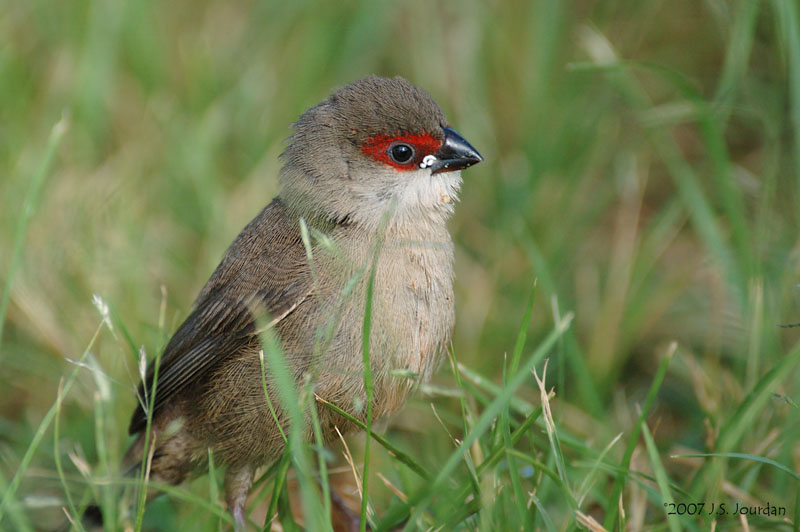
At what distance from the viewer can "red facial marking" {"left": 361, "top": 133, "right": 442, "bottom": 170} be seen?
3541mm

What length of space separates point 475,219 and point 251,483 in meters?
2.53

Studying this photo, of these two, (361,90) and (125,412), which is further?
(125,412)

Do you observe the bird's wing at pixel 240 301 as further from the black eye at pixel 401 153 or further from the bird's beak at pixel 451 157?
the bird's beak at pixel 451 157

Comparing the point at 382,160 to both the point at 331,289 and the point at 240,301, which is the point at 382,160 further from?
the point at 240,301

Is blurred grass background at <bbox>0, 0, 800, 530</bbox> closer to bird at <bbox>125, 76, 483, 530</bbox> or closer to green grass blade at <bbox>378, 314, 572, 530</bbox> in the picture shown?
green grass blade at <bbox>378, 314, 572, 530</bbox>

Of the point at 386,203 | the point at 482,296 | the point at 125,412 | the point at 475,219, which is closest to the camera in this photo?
the point at 386,203

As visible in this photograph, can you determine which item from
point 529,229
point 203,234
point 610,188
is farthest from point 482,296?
point 203,234

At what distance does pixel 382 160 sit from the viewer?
3547 mm

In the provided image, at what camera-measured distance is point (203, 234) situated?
532 centimetres

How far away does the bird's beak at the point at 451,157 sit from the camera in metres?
3.56

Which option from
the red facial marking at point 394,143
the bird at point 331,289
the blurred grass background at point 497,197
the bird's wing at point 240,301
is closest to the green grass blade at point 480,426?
the blurred grass background at point 497,197

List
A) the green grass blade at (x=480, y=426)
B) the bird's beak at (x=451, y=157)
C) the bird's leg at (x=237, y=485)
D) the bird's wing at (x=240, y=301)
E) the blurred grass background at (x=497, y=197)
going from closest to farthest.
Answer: the green grass blade at (x=480, y=426), the bird's wing at (x=240, y=301), the bird's beak at (x=451, y=157), the bird's leg at (x=237, y=485), the blurred grass background at (x=497, y=197)

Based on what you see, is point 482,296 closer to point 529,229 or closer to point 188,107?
point 529,229

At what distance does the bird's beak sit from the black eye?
0.06 m
